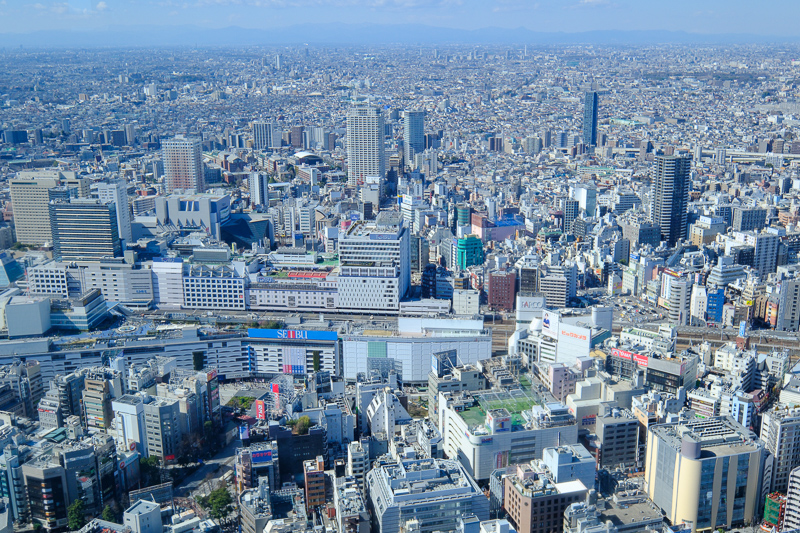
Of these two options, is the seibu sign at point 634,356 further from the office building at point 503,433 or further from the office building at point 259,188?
the office building at point 259,188

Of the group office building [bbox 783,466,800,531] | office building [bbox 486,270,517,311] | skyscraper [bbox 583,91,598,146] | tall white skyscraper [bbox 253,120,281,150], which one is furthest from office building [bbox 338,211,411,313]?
skyscraper [bbox 583,91,598,146]

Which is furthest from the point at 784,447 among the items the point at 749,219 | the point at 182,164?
the point at 182,164

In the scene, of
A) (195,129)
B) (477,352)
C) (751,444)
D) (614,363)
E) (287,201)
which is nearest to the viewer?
(751,444)

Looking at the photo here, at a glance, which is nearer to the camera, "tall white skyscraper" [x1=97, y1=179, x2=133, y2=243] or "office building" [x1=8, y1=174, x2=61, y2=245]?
"tall white skyscraper" [x1=97, y1=179, x2=133, y2=243]

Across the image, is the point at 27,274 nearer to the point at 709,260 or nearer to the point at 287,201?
the point at 287,201

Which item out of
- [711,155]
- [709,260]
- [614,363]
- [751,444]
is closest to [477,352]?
[614,363]

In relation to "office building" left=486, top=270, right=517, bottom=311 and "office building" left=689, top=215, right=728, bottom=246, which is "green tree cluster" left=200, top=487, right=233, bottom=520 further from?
"office building" left=689, top=215, right=728, bottom=246
